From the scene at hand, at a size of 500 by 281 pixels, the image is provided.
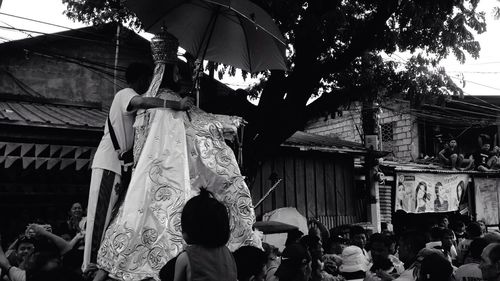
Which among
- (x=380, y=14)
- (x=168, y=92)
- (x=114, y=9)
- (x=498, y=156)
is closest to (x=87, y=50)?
(x=114, y=9)

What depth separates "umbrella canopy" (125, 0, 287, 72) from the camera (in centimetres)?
552

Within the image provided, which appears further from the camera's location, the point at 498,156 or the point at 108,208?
the point at 498,156

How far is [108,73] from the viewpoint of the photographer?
39.9 ft

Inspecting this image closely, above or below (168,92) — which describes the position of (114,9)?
Result: above

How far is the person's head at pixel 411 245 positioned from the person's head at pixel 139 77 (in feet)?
10.7

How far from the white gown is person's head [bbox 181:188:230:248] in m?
0.85

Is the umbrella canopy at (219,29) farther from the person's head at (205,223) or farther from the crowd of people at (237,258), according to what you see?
the person's head at (205,223)

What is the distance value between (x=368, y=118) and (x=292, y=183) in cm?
342

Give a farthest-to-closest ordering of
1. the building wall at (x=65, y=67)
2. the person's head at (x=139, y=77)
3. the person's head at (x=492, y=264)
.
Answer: the building wall at (x=65, y=67) < the person's head at (x=139, y=77) < the person's head at (x=492, y=264)

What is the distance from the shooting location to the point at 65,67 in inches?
474

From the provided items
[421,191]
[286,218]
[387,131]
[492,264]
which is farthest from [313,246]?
[387,131]

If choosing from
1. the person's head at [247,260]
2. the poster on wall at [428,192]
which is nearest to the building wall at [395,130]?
the poster on wall at [428,192]

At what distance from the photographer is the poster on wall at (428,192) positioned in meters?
15.6

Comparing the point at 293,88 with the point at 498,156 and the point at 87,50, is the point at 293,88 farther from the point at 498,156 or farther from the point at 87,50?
the point at 498,156
